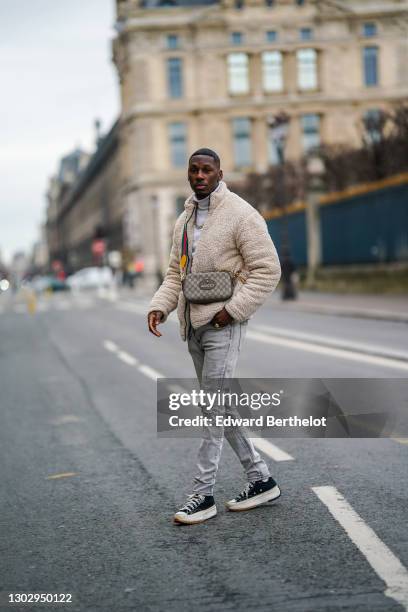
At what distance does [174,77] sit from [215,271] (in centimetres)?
7623

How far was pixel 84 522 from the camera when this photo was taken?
17.4 ft

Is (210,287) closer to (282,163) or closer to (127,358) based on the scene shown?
(127,358)

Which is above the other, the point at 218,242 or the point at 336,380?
the point at 218,242

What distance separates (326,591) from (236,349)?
5.11 feet

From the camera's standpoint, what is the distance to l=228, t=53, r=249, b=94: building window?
262ft

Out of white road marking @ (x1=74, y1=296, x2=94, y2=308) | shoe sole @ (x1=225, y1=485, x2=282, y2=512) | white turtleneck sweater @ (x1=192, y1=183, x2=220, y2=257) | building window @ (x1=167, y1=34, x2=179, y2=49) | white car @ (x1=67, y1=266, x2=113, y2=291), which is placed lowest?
white car @ (x1=67, y1=266, x2=113, y2=291)

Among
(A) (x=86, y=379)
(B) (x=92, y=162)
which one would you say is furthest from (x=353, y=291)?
(B) (x=92, y=162)

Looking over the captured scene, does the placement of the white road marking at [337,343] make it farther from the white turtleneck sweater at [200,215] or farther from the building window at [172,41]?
the building window at [172,41]

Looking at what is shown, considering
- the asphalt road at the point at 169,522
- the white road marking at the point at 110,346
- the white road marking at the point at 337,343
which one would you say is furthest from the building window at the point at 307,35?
the asphalt road at the point at 169,522

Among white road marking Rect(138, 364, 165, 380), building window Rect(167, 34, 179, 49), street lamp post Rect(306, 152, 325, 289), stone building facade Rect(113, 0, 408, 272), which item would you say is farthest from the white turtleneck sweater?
building window Rect(167, 34, 179, 49)

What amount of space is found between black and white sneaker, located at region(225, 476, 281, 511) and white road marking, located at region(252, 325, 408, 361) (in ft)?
24.8

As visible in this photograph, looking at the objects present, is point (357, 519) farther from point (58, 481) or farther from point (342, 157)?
point (342, 157)

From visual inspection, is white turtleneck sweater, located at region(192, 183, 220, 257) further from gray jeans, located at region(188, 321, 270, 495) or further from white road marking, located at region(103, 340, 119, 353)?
white road marking, located at region(103, 340, 119, 353)

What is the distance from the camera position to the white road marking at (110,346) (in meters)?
17.1
